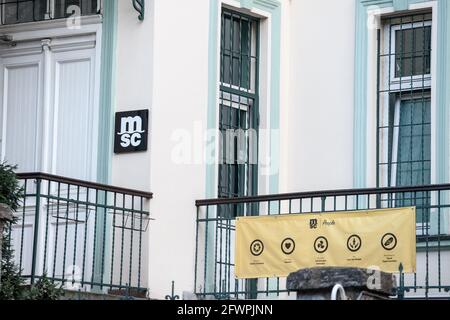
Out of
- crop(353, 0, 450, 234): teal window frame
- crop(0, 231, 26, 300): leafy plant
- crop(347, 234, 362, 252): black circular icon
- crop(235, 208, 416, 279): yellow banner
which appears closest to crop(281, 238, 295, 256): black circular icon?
crop(235, 208, 416, 279): yellow banner

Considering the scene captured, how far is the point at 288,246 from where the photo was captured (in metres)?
14.4

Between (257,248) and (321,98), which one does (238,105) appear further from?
(257,248)

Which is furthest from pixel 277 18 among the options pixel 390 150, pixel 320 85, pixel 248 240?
pixel 248 240

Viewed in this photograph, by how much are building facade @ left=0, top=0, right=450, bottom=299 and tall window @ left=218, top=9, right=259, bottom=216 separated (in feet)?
0.06

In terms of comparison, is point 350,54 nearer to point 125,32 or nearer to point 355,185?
point 355,185

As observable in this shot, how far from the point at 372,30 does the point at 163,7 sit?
2477mm

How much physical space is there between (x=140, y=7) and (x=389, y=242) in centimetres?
365

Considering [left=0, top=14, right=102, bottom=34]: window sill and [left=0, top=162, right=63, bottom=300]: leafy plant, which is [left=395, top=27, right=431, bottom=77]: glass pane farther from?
[left=0, top=162, right=63, bottom=300]: leafy plant

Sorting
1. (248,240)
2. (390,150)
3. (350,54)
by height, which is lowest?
(248,240)

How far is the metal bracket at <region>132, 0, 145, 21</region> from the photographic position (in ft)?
49.8

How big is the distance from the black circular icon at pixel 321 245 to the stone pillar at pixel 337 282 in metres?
4.44

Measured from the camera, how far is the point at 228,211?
15812mm

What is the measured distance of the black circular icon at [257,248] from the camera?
14.6m

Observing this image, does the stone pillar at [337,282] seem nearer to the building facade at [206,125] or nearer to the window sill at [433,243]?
the building facade at [206,125]
